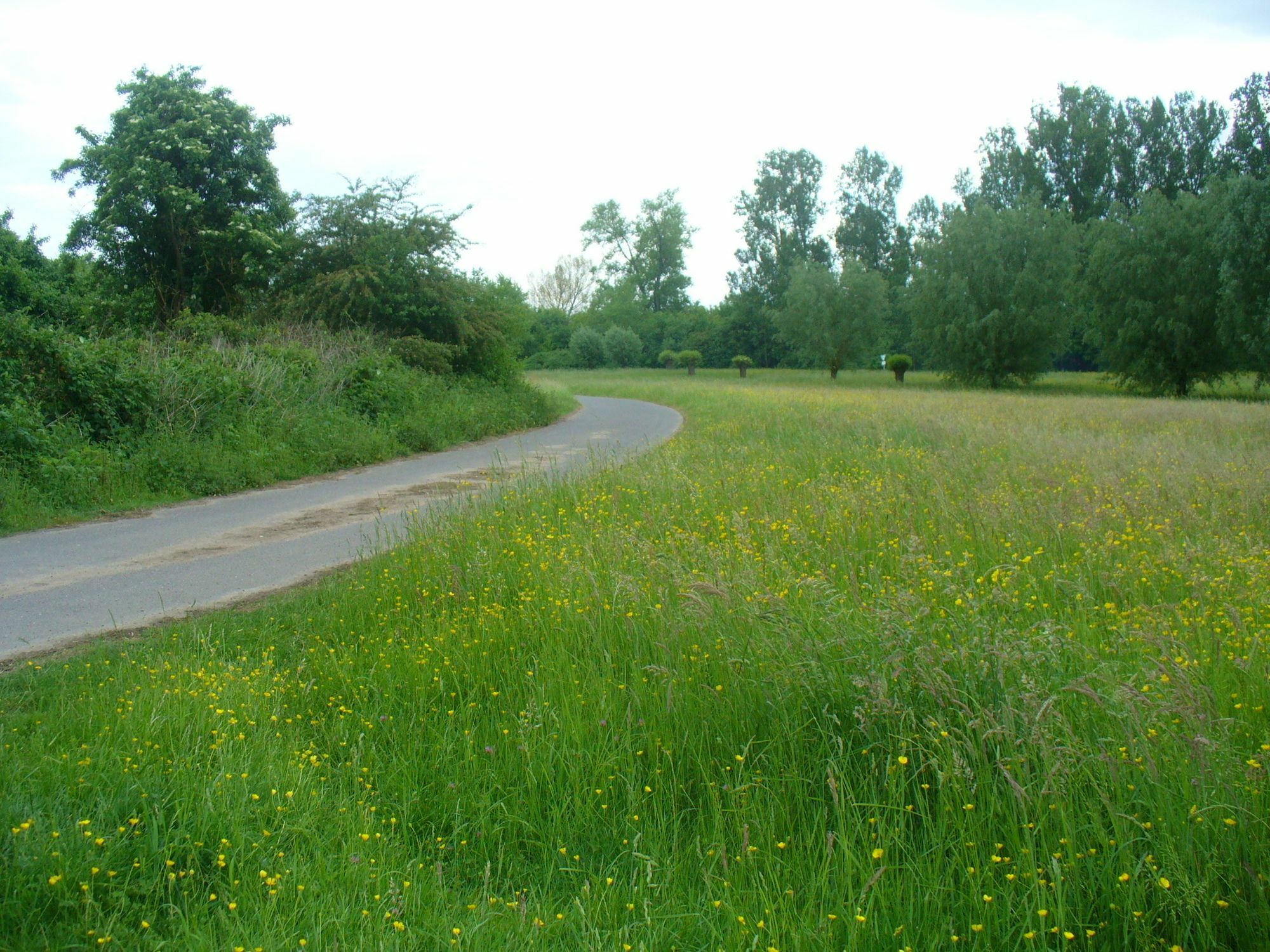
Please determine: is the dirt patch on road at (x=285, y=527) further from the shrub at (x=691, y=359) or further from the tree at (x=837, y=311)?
the shrub at (x=691, y=359)

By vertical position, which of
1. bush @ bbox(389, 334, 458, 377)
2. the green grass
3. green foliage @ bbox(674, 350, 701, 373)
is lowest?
the green grass

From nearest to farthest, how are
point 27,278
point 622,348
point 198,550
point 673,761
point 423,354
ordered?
point 673,761 < point 198,550 < point 423,354 < point 27,278 < point 622,348

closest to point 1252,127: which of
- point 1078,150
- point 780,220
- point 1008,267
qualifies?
point 1078,150

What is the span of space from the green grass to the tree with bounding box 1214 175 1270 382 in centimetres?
3140

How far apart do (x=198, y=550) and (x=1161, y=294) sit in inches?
1819

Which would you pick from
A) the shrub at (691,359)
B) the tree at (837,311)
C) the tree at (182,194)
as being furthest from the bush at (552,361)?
the tree at (182,194)

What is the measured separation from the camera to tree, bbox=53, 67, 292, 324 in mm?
25281

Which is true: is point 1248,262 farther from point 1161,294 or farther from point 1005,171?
point 1005,171

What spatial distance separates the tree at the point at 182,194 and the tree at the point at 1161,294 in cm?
3922

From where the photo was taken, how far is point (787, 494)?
8977 millimetres

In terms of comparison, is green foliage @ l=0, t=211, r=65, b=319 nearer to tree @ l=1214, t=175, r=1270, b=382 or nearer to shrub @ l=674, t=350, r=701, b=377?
shrub @ l=674, t=350, r=701, b=377

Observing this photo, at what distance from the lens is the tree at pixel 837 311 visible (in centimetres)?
5938

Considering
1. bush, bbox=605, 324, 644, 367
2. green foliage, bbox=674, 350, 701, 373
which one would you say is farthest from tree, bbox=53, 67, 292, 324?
bush, bbox=605, 324, 644, 367

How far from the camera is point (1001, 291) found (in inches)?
1887
